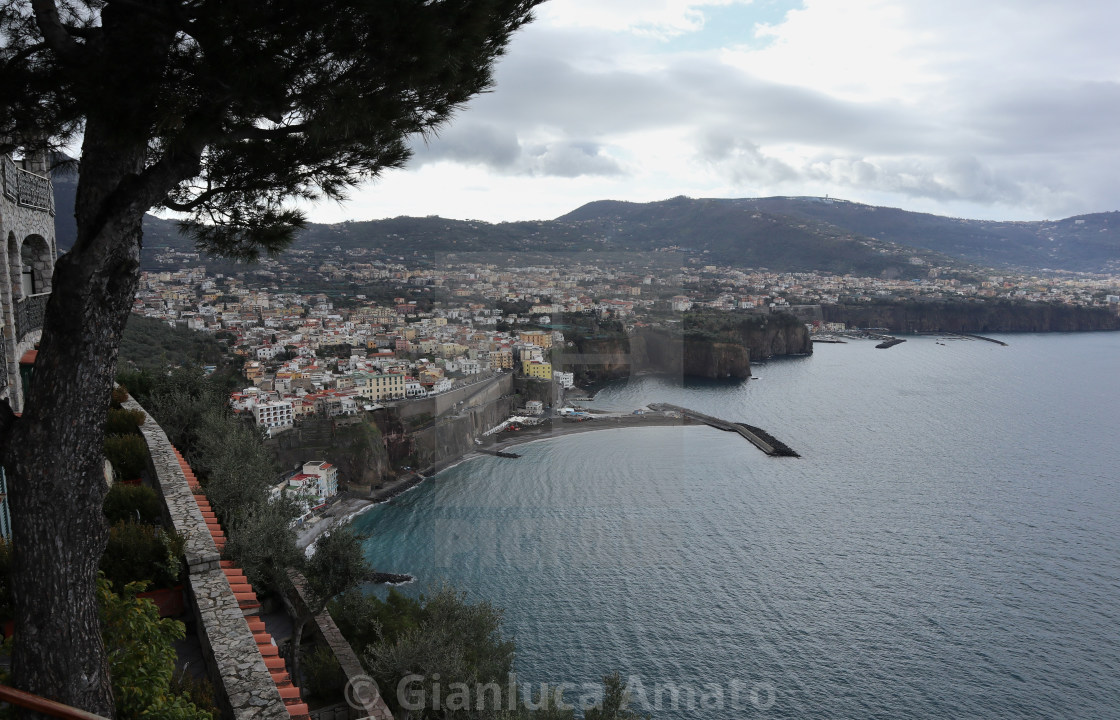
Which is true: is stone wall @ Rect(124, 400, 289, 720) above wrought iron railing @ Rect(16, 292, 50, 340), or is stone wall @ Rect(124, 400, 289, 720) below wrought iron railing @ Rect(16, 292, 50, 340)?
below

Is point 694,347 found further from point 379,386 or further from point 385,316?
point 379,386

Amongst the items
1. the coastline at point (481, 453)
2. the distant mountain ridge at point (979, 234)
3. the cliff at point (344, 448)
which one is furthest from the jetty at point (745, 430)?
the distant mountain ridge at point (979, 234)

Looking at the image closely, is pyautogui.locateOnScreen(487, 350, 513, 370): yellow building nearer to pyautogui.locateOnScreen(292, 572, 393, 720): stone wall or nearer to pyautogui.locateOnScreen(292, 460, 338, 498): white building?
pyautogui.locateOnScreen(292, 460, 338, 498): white building

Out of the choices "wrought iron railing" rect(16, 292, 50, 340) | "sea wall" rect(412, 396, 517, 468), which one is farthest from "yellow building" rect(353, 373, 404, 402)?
"wrought iron railing" rect(16, 292, 50, 340)

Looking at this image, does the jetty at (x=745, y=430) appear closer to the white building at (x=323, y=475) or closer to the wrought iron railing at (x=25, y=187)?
the white building at (x=323, y=475)

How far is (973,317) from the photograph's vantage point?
48.9 meters

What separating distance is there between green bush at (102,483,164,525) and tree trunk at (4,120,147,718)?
196 cm

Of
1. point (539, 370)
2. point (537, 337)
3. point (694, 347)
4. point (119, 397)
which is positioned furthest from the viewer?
point (694, 347)

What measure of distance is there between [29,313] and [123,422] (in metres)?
1.06

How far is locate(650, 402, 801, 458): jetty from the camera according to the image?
64.9 ft

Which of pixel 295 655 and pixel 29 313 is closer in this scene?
pixel 295 655

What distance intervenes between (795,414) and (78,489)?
25.1 m

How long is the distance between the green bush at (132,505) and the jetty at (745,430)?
60.0 ft

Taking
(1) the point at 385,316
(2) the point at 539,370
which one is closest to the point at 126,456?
(2) the point at 539,370
